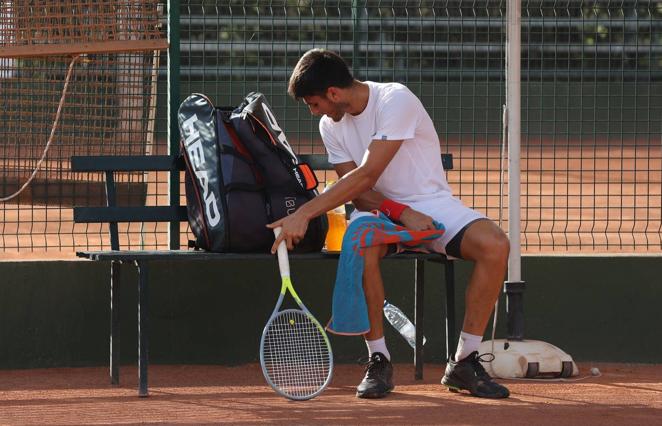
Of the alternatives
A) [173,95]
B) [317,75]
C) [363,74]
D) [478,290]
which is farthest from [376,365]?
[363,74]

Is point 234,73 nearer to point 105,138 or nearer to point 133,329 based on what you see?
point 105,138

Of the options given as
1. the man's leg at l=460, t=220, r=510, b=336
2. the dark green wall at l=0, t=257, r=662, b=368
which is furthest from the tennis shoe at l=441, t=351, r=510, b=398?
the dark green wall at l=0, t=257, r=662, b=368

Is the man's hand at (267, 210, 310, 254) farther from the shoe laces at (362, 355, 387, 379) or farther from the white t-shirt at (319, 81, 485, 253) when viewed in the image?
the shoe laces at (362, 355, 387, 379)

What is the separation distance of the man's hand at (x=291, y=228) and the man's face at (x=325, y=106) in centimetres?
51

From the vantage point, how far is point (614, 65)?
22.9ft

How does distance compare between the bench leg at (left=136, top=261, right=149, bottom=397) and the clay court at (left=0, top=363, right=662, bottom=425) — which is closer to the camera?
the clay court at (left=0, top=363, right=662, bottom=425)

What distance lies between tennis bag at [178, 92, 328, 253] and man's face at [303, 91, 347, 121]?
189 mm

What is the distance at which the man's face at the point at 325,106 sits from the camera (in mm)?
5312

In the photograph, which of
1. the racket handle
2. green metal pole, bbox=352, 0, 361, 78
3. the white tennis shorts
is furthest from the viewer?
green metal pole, bbox=352, 0, 361, 78

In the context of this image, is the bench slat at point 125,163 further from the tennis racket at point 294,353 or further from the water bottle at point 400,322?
the water bottle at point 400,322

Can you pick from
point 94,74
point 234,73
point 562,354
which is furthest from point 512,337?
point 94,74

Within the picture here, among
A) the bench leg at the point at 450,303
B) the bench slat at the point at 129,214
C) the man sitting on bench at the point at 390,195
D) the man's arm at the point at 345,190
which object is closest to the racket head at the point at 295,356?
the man sitting on bench at the point at 390,195

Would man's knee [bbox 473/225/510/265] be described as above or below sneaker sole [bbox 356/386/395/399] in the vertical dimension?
above

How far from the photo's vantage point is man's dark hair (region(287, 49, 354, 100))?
524cm
